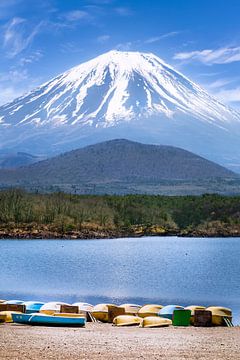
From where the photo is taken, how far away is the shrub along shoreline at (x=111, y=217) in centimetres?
11175

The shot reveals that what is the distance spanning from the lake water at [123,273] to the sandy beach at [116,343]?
27.0 ft

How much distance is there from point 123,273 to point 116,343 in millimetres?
36097

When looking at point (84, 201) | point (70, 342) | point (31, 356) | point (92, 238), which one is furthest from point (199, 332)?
point (84, 201)

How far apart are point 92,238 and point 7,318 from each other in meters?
83.9

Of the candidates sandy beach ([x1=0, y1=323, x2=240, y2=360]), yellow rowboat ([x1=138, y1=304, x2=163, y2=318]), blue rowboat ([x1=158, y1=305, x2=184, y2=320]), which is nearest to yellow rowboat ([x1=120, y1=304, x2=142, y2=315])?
yellow rowboat ([x1=138, y1=304, x2=163, y2=318])

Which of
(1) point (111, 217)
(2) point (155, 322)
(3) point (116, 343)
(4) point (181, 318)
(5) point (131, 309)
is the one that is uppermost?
(1) point (111, 217)

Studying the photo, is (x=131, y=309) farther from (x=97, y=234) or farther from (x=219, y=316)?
(x=97, y=234)

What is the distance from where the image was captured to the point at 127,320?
26906 millimetres

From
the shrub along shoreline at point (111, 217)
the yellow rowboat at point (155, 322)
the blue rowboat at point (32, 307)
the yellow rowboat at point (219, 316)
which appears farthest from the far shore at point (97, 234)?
the yellow rowboat at point (155, 322)

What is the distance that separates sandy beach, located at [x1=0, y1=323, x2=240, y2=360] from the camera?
18.2m

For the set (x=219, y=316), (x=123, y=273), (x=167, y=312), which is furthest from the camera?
(x=123, y=273)

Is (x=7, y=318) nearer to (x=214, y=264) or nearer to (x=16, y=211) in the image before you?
(x=214, y=264)

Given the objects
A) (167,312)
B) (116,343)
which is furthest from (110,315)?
(116,343)

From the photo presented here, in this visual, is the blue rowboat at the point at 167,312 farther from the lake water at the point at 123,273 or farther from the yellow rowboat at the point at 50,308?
the yellow rowboat at the point at 50,308
